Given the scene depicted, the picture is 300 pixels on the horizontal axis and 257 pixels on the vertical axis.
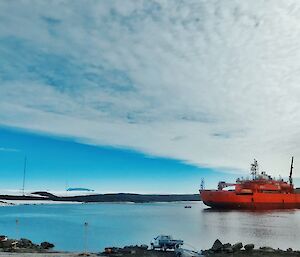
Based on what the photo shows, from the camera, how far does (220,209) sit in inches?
4587

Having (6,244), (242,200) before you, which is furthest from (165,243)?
(242,200)

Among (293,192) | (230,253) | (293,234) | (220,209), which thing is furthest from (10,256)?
(293,192)

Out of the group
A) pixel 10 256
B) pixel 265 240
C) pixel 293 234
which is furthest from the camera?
pixel 293 234

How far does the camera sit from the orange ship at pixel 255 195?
11325 centimetres

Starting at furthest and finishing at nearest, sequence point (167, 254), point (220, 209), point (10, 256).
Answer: point (220, 209), point (167, 254), point (10, 256)

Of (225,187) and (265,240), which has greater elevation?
(225,187)

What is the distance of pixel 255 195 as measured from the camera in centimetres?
11500

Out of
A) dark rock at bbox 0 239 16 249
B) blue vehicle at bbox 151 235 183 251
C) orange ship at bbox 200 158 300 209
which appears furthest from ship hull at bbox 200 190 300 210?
dark rock at bbox 0 239 16 249

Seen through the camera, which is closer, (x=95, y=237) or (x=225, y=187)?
(x=95, y=237)

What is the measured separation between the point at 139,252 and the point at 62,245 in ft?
54.3

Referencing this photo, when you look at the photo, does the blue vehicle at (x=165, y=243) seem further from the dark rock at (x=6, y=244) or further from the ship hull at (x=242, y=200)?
the ship hull at (x=242, y=200)

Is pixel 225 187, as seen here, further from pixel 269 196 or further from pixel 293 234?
pixel 293 234

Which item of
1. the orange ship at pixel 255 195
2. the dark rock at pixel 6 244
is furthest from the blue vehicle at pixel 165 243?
the orange ship at pixel 255 195

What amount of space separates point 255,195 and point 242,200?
468cm
